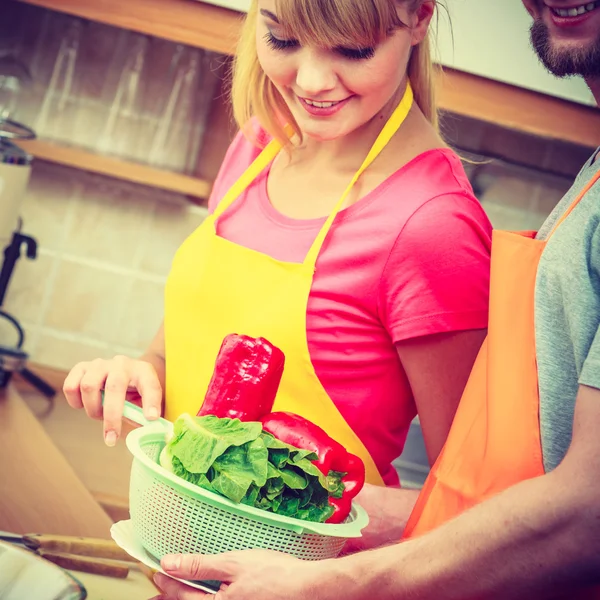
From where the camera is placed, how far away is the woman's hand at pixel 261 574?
0.80 meters

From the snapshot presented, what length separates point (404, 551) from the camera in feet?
2.57

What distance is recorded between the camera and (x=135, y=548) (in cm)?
88

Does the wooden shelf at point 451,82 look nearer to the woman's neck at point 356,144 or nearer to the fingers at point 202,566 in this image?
the woman's neck at point 356,144

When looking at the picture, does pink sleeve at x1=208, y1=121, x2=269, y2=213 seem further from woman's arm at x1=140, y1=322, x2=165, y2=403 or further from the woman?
woman's arm at x1=140, y1=322, x2=165, y2=403

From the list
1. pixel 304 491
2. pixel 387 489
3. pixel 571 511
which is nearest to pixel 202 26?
pixel 387 489

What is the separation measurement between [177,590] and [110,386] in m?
0.31

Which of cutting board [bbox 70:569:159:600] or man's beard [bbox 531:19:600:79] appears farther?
cutting board [bbox 70:569:159:600]

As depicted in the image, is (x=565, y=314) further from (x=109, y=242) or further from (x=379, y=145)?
(x=109, y=242)

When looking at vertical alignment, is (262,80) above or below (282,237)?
above

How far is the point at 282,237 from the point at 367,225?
0.47 feet

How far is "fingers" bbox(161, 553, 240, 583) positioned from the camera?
81 cm

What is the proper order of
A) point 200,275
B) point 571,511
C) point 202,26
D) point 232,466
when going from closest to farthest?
1. point 571,511
2. point 232,466
3. point 200,275
4. point 202,26

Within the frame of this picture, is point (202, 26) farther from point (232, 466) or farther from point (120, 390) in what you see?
point (232, 466)

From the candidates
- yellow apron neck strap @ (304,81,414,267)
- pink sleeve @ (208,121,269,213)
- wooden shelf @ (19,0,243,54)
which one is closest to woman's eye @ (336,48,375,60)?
yellow apron neck strap @ (304,81,414,267)
